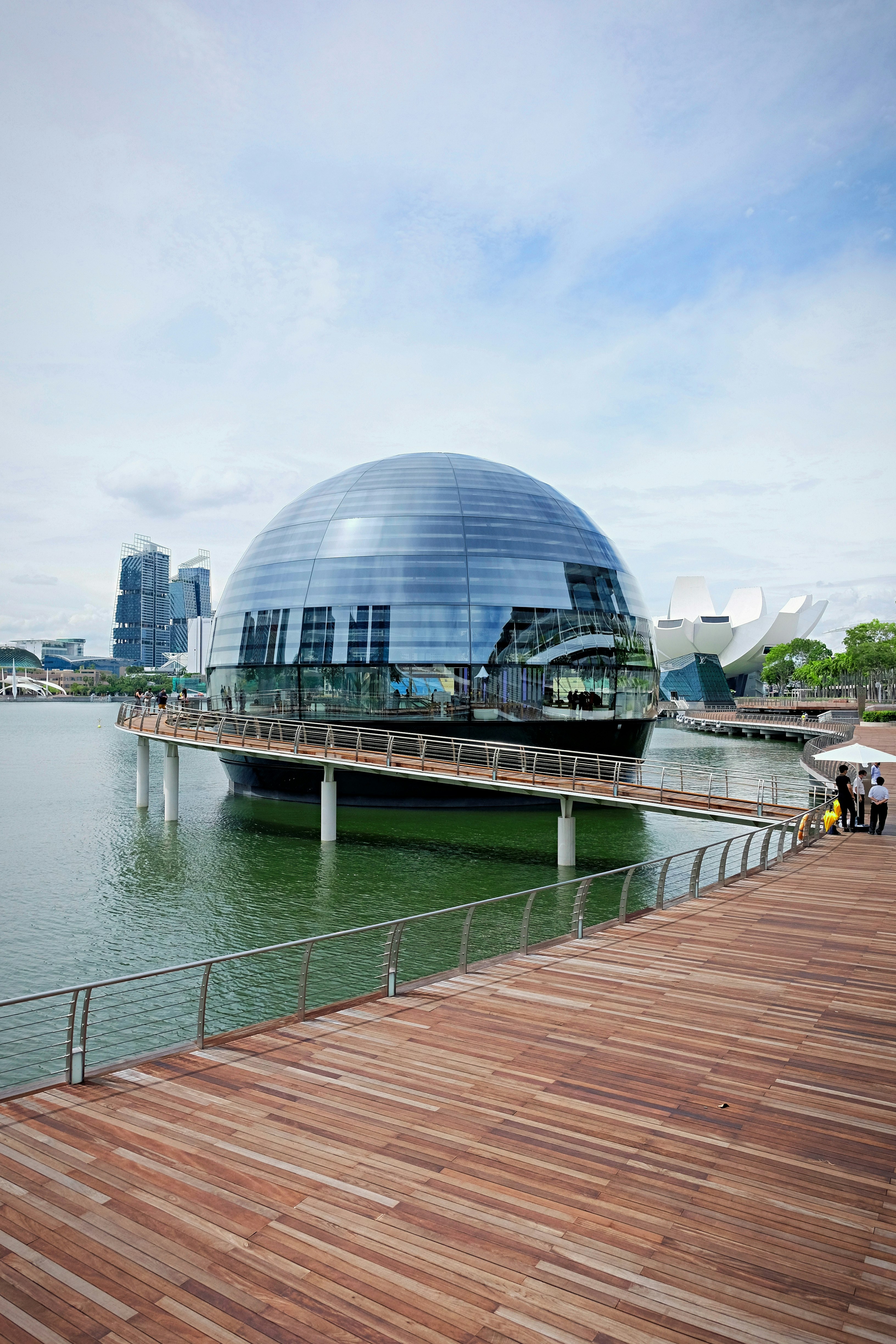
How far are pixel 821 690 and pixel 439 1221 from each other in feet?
437

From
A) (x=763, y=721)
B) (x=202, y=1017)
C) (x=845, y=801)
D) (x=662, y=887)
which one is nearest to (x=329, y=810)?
(x=845, y=801)

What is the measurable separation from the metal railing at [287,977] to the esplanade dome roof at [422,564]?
56.5 ft

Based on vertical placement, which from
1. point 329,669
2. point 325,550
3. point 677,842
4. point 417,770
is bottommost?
point 677,842

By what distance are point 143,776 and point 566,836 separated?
62.1 feet

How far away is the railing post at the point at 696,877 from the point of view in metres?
15.1

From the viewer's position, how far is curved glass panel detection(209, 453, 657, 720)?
120 ft

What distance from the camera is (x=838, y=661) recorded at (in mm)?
123375

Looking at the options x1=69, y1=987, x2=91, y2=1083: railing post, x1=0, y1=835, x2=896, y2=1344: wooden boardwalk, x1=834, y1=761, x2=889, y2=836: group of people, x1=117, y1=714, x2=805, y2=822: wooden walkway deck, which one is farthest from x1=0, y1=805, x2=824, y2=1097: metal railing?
x1=117, y1=714, x2=805, y2=822: wooden walkway deck

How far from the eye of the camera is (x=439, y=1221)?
539 centimetres

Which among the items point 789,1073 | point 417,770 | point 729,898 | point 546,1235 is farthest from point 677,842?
point 546,1235

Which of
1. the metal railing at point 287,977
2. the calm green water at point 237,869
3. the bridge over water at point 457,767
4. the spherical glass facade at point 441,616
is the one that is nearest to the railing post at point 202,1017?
the metal railing at point 287,977

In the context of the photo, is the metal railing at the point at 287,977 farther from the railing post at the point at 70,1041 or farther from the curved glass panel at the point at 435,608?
the curved glass panel at the point at 435,608

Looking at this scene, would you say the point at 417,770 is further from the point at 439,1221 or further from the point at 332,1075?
the point at 439,1221

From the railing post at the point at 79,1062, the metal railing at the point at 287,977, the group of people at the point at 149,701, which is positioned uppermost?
the group of people at the point at 149,701
